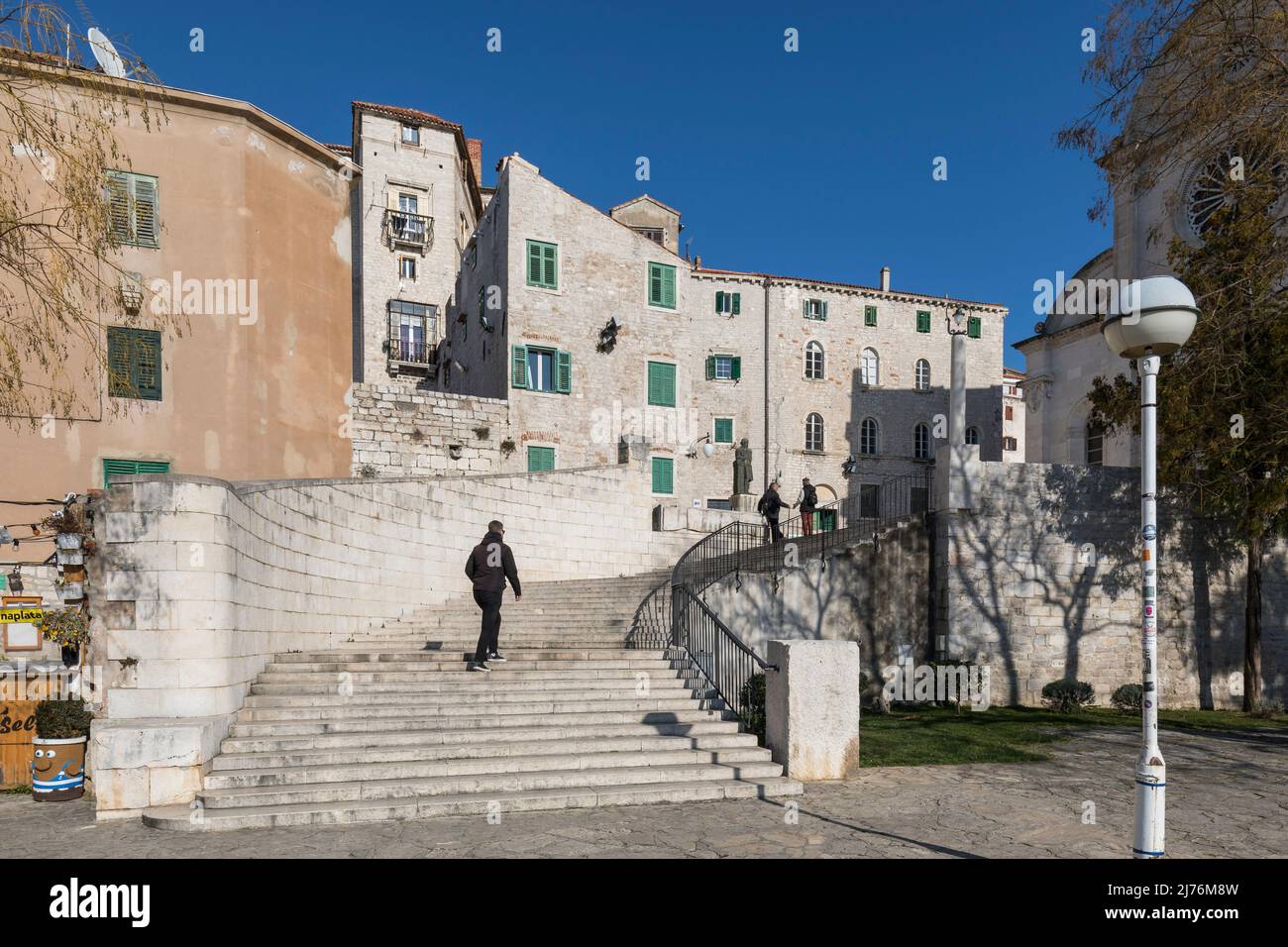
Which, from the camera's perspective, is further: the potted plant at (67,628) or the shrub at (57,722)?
the potted plant at (67,628)

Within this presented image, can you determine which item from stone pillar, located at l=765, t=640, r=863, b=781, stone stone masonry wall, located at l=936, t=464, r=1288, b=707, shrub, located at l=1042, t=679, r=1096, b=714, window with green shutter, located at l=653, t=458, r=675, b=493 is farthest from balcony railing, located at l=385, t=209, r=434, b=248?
stone pillar, located at l=765, t=640, r=863, b=781

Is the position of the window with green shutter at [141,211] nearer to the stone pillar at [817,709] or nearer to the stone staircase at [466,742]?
the stone staircase at [466,742]

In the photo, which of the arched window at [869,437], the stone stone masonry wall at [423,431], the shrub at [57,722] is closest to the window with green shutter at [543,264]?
the stone stone masonry wall at [423,431]

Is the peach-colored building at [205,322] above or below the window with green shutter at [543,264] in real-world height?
below

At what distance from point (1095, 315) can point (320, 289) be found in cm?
2594

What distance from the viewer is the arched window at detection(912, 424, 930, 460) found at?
40.8 metres

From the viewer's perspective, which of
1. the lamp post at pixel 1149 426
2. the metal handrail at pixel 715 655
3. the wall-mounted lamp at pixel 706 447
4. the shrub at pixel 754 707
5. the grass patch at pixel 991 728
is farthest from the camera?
the wall-mounted lamp at pixel 706 447

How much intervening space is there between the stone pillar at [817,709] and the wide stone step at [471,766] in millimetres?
416

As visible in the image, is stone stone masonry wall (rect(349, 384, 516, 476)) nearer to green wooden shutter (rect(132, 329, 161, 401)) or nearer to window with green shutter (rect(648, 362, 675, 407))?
green wooden shutter (rect(132, 329, 161, 401))

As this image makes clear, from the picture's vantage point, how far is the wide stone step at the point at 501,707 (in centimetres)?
868

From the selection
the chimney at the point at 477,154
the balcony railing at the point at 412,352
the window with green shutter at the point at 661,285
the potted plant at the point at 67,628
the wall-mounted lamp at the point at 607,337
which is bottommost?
the potted plant at the point at 67,628

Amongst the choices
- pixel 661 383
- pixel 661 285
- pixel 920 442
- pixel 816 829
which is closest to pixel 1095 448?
pixel 920 442

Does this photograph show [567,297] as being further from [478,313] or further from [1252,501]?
[1252,501]

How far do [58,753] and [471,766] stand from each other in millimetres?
4132
